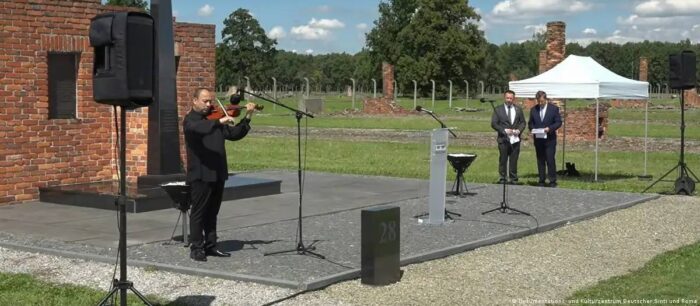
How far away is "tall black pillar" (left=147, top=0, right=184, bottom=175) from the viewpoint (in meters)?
13.4

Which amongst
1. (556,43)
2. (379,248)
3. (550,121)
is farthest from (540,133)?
(556,43)

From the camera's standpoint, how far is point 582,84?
1822cm

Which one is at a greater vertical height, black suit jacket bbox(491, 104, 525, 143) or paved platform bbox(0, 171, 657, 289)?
black suit jacket bbox(491, 104, 525, 143)

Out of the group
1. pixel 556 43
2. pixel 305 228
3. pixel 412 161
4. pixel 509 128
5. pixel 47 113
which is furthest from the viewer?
pixel 556 43

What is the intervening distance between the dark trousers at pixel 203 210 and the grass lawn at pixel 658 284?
3.43 m

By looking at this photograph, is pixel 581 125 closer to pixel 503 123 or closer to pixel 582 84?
pixel 582 84

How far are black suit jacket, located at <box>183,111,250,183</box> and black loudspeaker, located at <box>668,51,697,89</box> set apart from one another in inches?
412

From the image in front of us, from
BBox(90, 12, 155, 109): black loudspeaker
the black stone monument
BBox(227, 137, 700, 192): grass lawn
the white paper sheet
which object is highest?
BBox(90, 12, 155, 109): black loudspeaker

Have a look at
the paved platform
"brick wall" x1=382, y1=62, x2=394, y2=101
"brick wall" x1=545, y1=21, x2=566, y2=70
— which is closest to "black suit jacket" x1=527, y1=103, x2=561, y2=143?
the paved platform

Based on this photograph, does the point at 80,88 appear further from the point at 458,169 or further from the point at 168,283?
the point at 168,283

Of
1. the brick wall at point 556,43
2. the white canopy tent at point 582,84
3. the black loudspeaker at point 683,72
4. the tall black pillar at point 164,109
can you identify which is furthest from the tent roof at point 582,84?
the brick wall at point 556,43

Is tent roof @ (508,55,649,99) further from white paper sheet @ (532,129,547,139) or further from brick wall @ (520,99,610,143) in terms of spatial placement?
brick wall @ (520,99,610,143)

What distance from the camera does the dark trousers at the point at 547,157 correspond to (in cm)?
1745

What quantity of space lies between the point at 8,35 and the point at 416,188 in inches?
282
